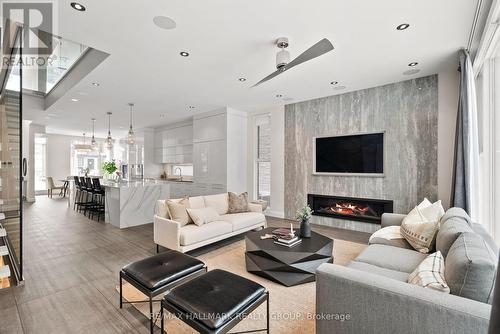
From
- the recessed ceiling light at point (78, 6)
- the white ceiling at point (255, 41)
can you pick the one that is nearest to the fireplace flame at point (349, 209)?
the white ceiling at point (255, 41)

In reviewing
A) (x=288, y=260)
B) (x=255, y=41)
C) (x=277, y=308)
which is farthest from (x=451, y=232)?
(x=255, y=41)

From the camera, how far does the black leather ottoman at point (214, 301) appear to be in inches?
55.2

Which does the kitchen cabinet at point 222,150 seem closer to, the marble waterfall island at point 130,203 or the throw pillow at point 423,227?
the marble waterfall island at point 130,203

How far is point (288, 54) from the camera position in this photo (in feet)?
8.71

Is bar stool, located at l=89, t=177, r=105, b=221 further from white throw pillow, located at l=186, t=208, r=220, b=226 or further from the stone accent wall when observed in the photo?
the stone accent wall

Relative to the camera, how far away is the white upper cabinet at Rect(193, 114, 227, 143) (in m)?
6.25

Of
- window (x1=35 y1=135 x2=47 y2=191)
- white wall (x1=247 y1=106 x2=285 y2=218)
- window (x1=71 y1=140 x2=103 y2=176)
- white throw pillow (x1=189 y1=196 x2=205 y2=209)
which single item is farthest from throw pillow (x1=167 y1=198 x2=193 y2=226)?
window (x1=35 y1=135 x2=47 y2=191)

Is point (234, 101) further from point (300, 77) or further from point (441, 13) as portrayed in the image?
point (441, 13)

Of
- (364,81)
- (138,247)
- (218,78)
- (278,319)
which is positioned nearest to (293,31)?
(218,78)

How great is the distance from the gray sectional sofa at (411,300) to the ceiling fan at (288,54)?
1.94m

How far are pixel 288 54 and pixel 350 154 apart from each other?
117 inches

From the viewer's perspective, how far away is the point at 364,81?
4262 mm

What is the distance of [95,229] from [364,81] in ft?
20.1

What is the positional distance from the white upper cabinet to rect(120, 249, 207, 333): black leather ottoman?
4361 mm
